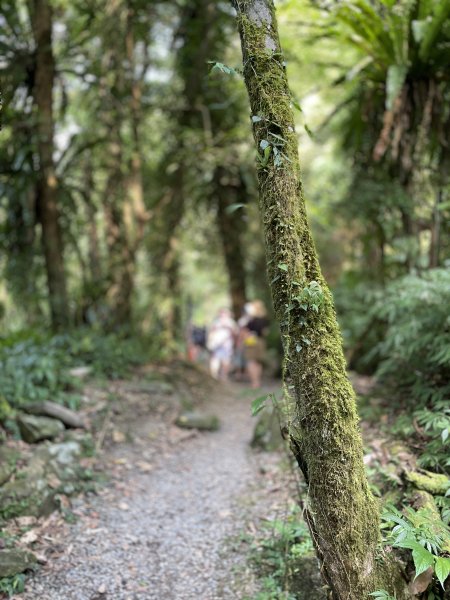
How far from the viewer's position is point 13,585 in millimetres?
2852

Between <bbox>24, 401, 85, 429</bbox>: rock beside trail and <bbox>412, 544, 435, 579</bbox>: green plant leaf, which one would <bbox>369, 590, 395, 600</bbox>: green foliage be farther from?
<bbox>24, 401, 85, 429</bbox>: rock beside trail

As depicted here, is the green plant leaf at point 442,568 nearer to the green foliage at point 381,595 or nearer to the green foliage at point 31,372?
the green foliage at point 381,595

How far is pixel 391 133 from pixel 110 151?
15.7ft

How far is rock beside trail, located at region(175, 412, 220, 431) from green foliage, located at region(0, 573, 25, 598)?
3351 mm

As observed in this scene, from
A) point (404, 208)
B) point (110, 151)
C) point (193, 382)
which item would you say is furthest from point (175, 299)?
point (404, 208)

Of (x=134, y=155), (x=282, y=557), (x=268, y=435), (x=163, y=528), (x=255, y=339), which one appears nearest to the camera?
(x=282, y=557)

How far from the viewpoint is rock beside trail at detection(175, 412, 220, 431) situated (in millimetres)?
6211

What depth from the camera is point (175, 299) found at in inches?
408

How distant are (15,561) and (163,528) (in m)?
1.18

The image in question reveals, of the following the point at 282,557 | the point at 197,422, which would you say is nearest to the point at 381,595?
the point at 282,557

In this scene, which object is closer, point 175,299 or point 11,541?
point 11,541

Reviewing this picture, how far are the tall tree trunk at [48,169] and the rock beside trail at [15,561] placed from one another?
16.3 feet

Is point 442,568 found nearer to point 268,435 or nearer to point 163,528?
point 163,528

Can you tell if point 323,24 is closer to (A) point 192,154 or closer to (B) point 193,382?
(A) point 192,154
